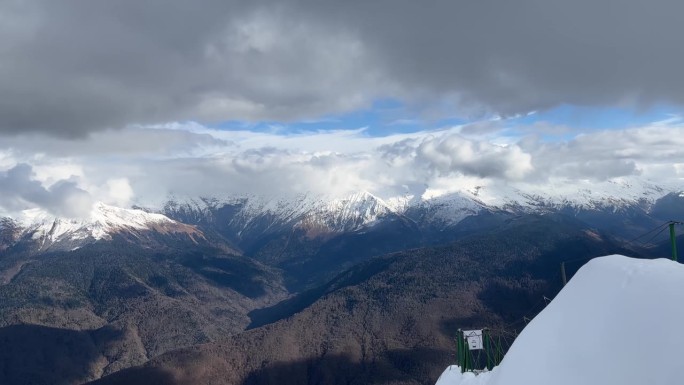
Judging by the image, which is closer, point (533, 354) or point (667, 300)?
point (667, 300)

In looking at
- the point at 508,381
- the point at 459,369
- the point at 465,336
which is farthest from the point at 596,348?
the point at 465,336

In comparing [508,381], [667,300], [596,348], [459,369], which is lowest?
[459,369]

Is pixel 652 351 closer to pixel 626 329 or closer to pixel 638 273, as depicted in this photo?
pixel 626 329

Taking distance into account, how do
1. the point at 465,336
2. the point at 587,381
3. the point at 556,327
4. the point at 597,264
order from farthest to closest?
the point at 465,336, the point at 597,264, the point at 556,327, the point at 587,381

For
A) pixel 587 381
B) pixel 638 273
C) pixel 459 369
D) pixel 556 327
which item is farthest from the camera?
pixel 459 369

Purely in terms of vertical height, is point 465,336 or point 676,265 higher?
point 676,265

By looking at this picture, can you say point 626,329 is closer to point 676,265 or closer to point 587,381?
point 587,381

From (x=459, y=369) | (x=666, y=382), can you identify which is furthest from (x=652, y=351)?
(x=459, y=369)
